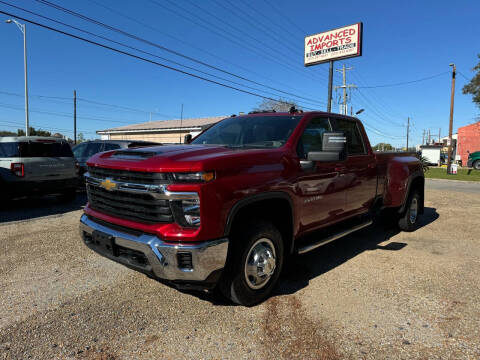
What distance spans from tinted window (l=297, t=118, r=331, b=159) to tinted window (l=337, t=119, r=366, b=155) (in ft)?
1.38

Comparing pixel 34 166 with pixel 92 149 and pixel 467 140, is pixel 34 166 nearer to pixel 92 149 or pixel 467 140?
pixel 92 149

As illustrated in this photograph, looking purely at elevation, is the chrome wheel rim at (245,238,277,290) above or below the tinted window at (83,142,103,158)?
below

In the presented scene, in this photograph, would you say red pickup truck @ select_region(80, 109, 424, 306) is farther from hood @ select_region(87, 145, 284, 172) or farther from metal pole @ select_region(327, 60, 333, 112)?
metal pole @ select_region(327, 60, 333, 112)

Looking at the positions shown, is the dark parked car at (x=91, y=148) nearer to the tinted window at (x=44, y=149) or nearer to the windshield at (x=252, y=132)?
the tinted window at (x=44, y=149)

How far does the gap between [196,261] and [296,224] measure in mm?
1287

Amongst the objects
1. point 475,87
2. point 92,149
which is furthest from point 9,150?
point 475,87

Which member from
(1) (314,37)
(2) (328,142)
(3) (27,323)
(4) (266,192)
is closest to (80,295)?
(3) (27,323)

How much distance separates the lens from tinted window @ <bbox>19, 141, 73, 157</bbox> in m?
7.19

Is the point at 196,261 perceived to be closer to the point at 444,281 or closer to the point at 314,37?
the point at 444,281

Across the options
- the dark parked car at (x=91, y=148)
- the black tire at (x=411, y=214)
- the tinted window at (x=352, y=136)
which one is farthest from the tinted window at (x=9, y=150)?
the black tire at (x=411, y=214)

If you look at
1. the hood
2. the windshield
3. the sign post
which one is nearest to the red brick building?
the sign post

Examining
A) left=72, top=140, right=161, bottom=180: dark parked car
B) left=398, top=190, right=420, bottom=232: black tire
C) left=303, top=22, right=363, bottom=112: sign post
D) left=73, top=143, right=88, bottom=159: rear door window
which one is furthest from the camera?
left=303, top=22, right=363, bottom=112: sign post

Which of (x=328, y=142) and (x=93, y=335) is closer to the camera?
(x=93, y=335)

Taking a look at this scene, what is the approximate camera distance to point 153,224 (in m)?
2.68
